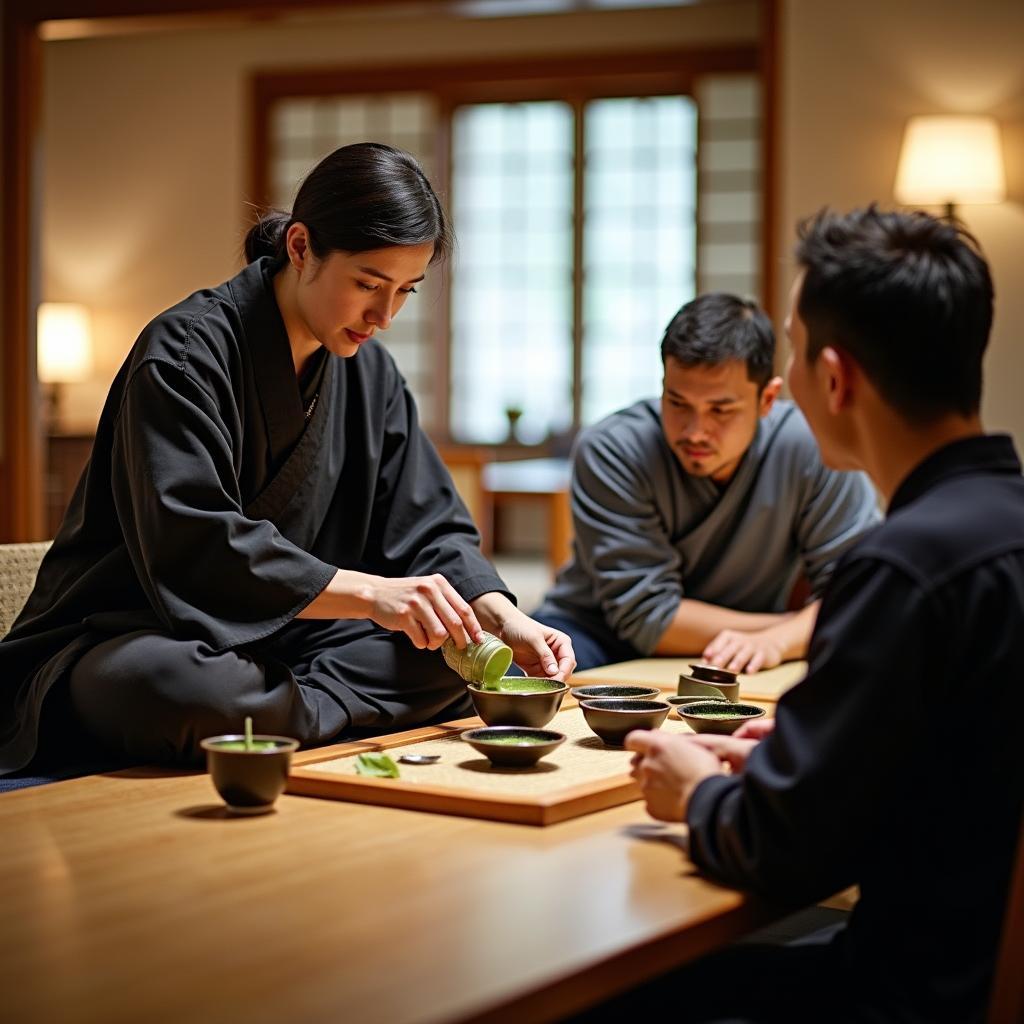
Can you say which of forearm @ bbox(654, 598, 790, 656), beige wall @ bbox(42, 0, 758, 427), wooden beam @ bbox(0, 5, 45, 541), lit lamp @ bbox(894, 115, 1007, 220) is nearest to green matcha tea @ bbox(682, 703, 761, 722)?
forearm @ bbox(654, 598, 790, 656)

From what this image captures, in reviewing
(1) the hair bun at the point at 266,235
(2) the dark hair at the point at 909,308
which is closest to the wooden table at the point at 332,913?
(2) the dark hair at the point at 909,308

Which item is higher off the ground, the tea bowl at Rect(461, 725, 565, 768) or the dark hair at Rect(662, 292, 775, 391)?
the dark hair at Rect(662, 292, 775, 391)

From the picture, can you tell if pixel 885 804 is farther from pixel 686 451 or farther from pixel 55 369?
pixel 55 369

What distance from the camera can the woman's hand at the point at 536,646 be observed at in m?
2.33

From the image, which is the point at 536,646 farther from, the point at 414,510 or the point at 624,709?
the point at 414,510

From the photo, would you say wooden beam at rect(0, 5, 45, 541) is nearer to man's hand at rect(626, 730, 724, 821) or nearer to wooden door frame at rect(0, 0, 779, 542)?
wooden door frame at rect(0, 0, 779, 542)

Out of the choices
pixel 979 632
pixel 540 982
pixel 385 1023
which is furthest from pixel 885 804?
pixel 385 1023

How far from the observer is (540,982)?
118 centimetres

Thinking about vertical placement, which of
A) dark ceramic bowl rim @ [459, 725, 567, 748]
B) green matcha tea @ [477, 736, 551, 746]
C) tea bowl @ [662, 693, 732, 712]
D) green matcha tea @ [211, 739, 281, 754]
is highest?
green matcha tea @ [211, 739, 281, 754]

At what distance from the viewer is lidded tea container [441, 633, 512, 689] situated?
2.17m

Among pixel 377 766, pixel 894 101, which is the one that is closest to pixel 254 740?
pixel 377 766

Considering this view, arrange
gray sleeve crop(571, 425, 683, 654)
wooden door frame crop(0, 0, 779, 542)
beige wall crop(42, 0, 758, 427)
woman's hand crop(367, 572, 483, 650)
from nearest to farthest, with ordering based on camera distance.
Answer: woman's hand crop(367, 572, 483, 650) < gray sleeve crop(571, 425, 683, 654) < wooden door frame crop(0, 0, 779, 542) < beige wall crop(42, 0, 758, 427)

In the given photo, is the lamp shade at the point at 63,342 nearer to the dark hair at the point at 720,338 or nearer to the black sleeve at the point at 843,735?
the dark hair at the point at 720,338

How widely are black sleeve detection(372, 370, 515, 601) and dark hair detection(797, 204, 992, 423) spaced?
1.27 m
